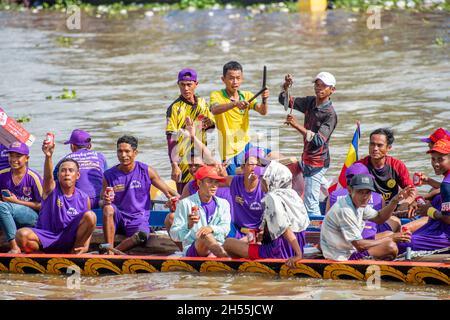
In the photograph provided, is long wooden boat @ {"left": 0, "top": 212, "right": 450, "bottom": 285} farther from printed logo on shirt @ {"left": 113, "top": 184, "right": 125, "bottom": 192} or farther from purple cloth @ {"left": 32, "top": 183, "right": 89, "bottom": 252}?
printed logo on shirt @ {"left": 113, "top": 184, "right": 125, "bottom": 192}

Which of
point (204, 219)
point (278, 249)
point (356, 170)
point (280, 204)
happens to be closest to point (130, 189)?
point (204, 219)

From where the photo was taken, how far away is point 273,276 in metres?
10.7

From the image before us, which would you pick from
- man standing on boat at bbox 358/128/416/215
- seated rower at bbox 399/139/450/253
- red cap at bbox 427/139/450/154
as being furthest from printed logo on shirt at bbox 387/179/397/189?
red cap at bbox 427/139/450/154

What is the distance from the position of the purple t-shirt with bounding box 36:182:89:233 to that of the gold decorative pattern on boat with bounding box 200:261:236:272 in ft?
4.77

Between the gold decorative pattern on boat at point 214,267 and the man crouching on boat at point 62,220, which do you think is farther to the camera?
the man crouching on boat at point 62,220

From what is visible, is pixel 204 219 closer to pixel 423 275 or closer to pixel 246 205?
pixel 246 205

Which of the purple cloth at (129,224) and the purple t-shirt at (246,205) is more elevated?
the purple t-shirt at (246,205)

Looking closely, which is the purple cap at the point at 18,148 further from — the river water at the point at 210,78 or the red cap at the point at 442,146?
→ the red cap at the point at 442,146

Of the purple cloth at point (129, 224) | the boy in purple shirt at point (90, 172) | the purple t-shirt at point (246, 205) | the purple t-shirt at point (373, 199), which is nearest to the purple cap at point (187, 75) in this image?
the boy in purple shirt at point (90, 172)

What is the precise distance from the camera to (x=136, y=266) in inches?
432

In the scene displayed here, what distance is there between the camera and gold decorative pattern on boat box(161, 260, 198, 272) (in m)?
10.9

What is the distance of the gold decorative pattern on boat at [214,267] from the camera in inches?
424
